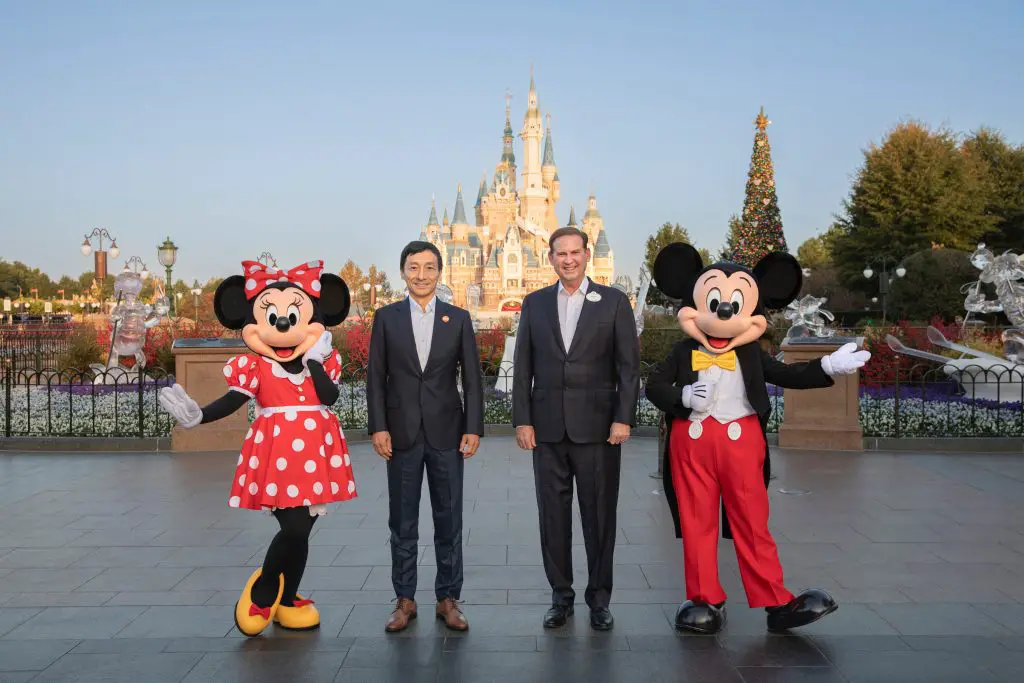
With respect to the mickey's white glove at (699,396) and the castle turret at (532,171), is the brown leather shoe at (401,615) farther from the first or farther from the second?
the castle turret at (532,171)

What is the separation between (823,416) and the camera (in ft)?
35.1

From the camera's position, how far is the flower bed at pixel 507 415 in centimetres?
1135

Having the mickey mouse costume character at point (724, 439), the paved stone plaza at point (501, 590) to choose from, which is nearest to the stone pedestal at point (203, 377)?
the paved stone plaza at point (501, 590)

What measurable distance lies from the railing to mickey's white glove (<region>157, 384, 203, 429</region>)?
576cm

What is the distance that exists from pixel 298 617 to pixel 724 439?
94.6 inches

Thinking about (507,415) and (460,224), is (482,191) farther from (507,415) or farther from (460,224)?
(507,415)

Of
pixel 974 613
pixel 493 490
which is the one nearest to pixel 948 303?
pixel 493 490

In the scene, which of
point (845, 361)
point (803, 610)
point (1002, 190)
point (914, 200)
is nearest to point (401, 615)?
point (803, 610)

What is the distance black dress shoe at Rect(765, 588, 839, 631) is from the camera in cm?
432

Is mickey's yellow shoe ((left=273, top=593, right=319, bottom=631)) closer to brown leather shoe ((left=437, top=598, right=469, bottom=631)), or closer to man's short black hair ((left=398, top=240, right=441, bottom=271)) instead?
brown leather shoe ((left=437, top=598, right=469, bottom=631))

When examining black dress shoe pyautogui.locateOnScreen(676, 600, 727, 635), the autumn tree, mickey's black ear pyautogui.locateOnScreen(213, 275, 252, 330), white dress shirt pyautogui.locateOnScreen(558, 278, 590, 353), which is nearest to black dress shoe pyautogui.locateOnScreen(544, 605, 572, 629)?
black dress shoe pyautogui.locateOnScreen(676, 600, 727, 635)

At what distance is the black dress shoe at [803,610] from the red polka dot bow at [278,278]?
9.64 feet

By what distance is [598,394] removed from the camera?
454 cm

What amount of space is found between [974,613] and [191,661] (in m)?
4.07
